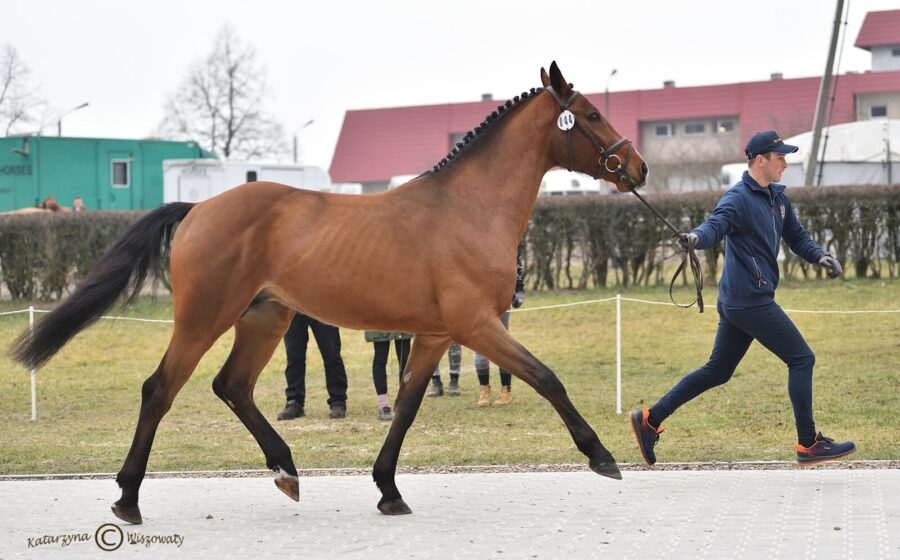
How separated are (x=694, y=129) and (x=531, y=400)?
45335mm

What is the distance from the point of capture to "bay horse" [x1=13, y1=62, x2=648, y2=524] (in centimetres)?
673

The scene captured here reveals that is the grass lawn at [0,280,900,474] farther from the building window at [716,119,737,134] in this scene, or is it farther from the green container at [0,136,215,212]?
the building window at [716,119,737,134]

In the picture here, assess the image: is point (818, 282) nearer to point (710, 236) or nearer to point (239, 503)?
point (710, 236)

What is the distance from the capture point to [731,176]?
2986cm

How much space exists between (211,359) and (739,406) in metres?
7.33

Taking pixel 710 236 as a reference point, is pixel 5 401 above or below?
below

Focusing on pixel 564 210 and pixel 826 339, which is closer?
pixel 826 339

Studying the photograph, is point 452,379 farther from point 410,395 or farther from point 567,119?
point 567,119

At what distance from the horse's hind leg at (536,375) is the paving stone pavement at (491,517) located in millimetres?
303

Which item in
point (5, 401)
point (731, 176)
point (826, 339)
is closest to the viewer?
point (5, 401)

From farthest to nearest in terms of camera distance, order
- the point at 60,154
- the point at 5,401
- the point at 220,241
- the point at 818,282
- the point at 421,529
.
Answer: the point at 60,154 → the point at 818,282 → the point at 5,401 → the point at 220,241 → the point at 421,529

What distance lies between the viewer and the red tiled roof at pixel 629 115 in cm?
5112

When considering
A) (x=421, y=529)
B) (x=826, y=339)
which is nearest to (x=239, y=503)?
(x=421, y=529)

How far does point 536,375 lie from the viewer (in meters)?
6.63
